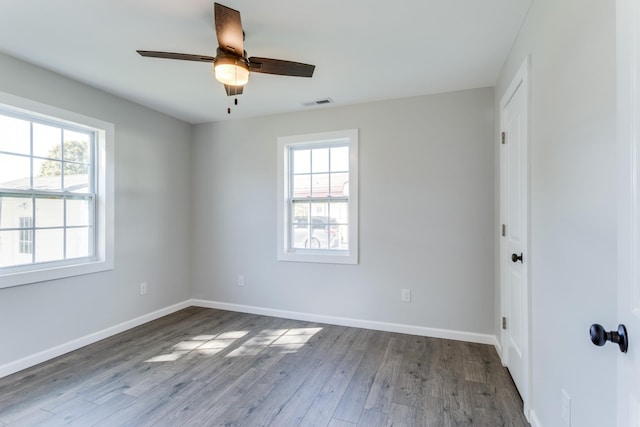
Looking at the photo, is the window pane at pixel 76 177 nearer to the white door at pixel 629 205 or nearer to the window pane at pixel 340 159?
the window pane at pixel 340 159

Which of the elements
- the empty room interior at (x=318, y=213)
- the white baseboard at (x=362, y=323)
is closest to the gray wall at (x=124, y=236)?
the empty room interior at (x=318, y=213)

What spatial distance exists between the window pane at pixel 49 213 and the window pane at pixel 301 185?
2.39 meters

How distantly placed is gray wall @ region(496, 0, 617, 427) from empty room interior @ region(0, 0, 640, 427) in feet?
0.05

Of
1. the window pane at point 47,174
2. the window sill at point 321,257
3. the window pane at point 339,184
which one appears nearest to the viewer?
the window pane at point 47,174

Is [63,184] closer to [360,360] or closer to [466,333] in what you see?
[360,360]

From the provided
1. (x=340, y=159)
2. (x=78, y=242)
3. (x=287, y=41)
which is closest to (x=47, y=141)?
(x=78, y=242)

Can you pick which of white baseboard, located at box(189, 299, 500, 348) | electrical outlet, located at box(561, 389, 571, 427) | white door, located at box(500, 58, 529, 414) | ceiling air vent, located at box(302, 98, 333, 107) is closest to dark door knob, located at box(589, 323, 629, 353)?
electrical outlet, located at box(561, 389, 571, 427)

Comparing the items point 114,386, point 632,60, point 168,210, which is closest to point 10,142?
point 168,210

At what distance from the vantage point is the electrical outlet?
1.34 meters

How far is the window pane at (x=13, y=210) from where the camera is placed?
8.05 feet

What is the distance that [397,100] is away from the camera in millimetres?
3314

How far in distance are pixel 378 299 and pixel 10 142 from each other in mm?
3706

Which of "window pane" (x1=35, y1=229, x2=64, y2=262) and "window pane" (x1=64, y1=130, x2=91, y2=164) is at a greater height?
"window pane" (x1=64, y1=130, x2=91, y2=164)

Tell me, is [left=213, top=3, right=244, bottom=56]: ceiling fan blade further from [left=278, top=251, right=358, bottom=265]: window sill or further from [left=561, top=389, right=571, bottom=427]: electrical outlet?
[left=561, top=389, right=571, bottom=427]: electrical outlet
